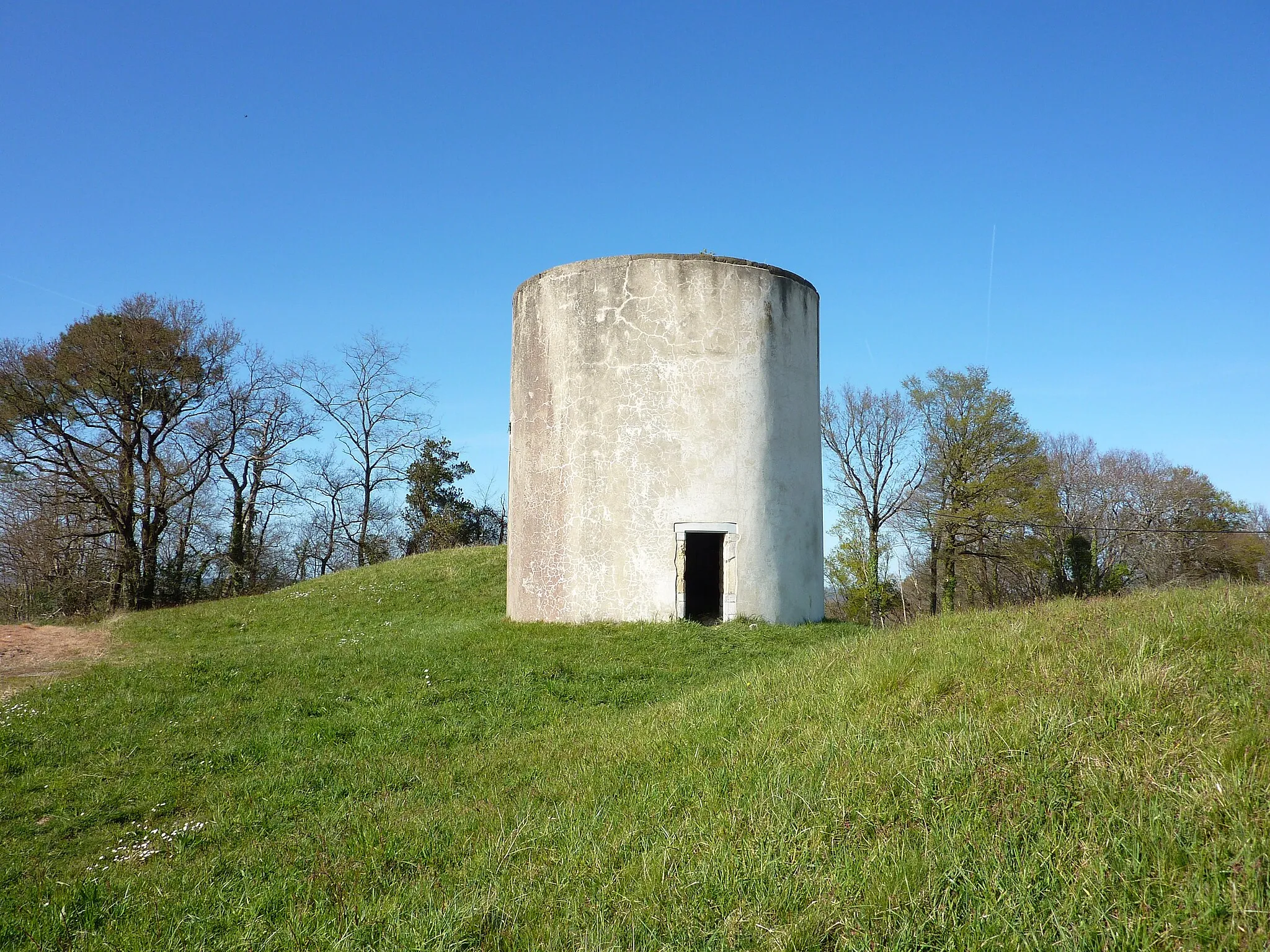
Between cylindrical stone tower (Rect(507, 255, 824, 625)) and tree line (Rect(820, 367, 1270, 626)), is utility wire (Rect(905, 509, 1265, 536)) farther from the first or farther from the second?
cylindrical stone tower (Rect(507, 255, 824, 625))

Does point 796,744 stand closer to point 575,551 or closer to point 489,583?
point 575,551

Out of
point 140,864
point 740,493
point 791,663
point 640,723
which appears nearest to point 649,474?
point 740,493

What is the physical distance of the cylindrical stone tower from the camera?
13.9 meters

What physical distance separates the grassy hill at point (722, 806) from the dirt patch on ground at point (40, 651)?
3.43m

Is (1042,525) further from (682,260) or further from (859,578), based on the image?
(682,260)

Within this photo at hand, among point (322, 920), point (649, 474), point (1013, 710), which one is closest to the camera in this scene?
point (322, 920)

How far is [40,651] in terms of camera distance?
14.5m

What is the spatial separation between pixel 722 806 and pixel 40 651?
1547cm

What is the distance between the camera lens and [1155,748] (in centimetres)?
400

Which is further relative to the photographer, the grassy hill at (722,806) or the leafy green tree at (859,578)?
the leafy green tree at (859,578)

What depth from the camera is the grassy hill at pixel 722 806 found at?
329cm

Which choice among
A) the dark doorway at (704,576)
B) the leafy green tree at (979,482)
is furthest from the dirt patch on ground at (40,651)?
the leafy green tree at (979,482)

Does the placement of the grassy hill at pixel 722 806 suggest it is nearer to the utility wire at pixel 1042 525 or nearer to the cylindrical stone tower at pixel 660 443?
the cylindrical stone tower at pixel 660 443

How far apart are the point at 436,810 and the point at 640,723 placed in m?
2.20
